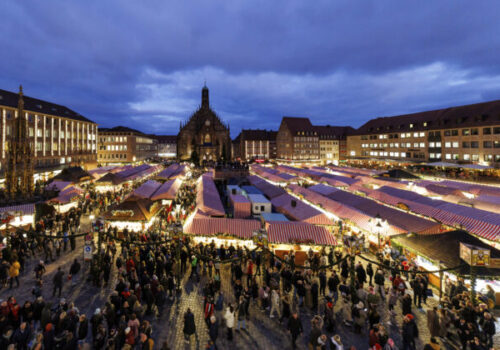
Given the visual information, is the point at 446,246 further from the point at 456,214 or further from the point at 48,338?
the point at 48,338

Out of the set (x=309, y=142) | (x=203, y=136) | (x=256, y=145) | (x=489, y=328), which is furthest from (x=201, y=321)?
(x=256, y=145)

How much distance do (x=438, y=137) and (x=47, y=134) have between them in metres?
81.4

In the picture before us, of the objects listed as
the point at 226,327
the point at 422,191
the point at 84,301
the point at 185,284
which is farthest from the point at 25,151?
the point at 422,191

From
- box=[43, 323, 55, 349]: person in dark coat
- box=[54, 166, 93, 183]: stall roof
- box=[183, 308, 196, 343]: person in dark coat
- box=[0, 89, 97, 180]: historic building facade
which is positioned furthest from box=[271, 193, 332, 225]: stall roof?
box=[0, 89, 97, 180]: historic building facade

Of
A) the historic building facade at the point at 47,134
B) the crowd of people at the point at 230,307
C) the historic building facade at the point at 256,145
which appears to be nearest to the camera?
the crowd of people at the point at 230,307

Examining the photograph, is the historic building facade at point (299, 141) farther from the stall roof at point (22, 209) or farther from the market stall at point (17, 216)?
the market stall at point (17, 216)

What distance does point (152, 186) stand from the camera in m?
26.9

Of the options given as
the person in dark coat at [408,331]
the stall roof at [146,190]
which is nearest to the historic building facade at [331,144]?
the stall roof at [146,190]

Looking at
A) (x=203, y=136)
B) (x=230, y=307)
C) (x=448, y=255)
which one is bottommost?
(x=230, y=307)

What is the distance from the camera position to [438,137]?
5591cm

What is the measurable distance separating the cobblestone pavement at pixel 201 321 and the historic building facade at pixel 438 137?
5207cm

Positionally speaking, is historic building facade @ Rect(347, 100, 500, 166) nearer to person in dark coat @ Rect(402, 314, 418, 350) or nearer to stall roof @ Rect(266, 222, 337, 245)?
stall roof @ Rect(266, 222, 337, 245)

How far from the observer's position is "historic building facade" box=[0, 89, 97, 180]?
37.2 metres

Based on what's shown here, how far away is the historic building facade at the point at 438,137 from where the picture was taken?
151ft
